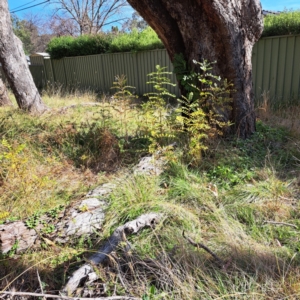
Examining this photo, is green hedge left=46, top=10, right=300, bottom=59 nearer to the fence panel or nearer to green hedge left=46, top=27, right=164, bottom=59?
green hedge left=46, top=27, right=164, bottom=59

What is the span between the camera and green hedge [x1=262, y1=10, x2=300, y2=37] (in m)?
5.11

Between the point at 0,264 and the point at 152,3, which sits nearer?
the point at 0,264

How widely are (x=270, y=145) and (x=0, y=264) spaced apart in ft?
10.3

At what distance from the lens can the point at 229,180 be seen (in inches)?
102

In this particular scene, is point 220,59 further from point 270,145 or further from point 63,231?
point 63,231

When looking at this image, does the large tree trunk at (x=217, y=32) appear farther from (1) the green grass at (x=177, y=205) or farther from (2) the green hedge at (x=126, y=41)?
(2) the green hedge at (x=126, y=41)

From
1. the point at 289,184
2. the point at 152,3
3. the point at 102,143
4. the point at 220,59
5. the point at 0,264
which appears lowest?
the point at 0,264

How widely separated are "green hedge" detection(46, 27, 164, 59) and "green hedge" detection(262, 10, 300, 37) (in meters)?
3.13

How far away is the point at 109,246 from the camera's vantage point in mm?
1723

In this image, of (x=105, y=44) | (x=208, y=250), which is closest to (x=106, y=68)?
(x=105, y=44)

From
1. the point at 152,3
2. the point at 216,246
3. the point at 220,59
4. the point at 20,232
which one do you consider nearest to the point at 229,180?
the point at 216,246

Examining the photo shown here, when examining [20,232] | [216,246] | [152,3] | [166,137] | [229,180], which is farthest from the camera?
[166,137]

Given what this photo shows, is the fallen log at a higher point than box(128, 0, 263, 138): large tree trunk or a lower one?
lower

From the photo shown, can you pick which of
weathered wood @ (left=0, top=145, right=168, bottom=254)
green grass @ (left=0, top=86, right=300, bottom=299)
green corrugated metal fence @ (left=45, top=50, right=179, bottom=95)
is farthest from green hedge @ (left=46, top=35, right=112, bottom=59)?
weathered wood @ (left=0, top=145, right=168, bottom=254)
